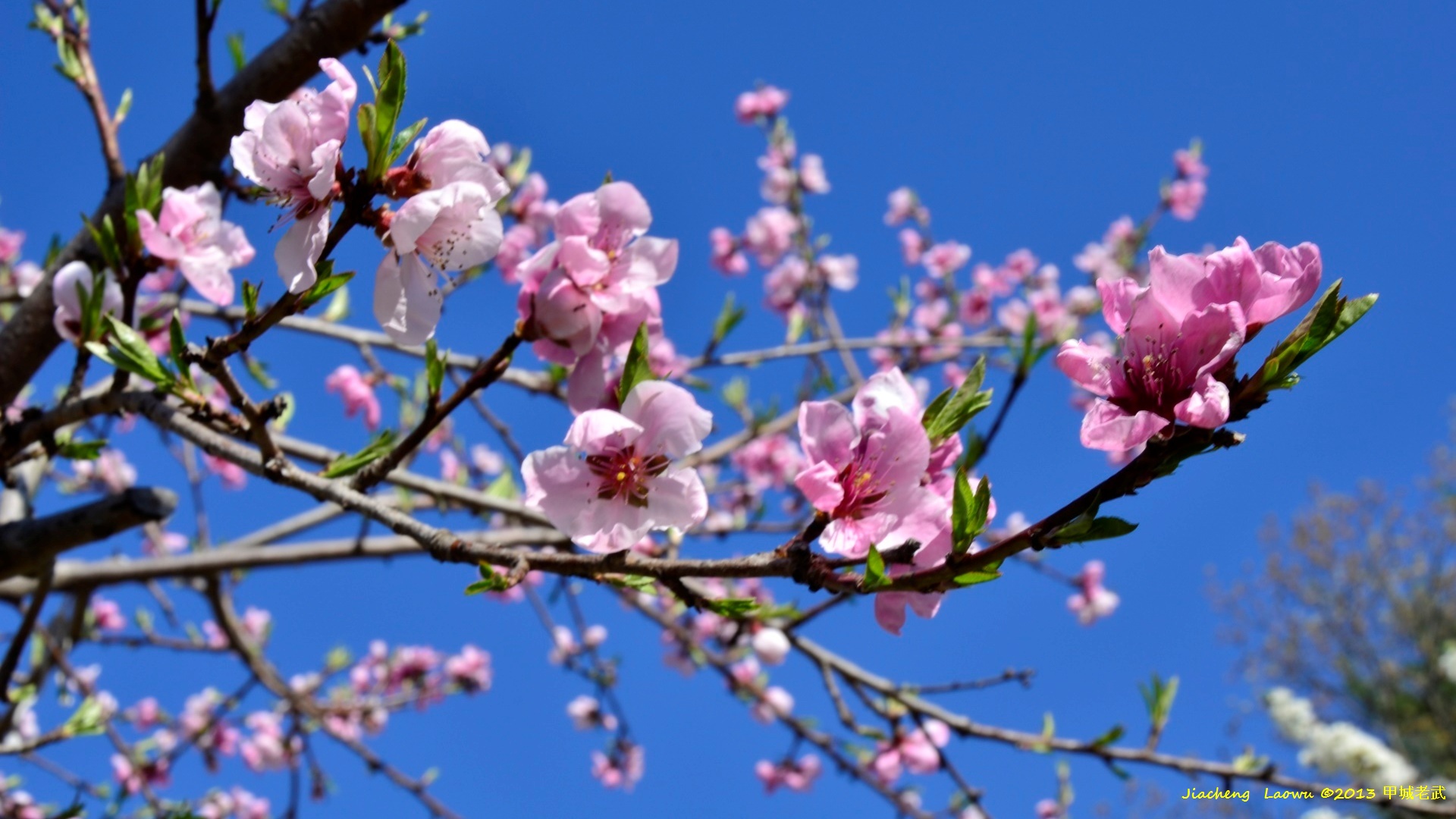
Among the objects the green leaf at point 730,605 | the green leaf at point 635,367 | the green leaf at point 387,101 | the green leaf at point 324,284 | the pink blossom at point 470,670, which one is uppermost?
the pink blossom at point 470,670

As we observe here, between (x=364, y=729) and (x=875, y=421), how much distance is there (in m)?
5.78

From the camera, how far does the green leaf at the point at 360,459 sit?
1.20 m

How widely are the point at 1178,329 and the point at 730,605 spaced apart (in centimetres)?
53

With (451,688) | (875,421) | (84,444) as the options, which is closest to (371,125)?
(875,421)

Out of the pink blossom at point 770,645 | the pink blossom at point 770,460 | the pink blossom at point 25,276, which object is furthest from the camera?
the pink blossom at point 770,460

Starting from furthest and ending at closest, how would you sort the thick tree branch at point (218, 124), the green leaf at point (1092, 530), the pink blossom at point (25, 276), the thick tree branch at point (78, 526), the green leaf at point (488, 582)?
the pink blossom at point (25, 276) → the thick tree branch at point (218, 124) → the thick tree branch at point (78, 526) → the green leaf at point (488, 582) → the green leaf at point (1092, 530)

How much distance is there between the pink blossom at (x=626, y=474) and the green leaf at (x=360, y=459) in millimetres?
338

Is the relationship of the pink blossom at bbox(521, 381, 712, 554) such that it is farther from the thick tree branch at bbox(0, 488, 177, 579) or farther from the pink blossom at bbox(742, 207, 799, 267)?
the pink blossom at bbox(742, 207, 799, 267)

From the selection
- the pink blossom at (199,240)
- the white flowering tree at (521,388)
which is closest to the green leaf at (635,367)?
the white flowering tree at (521,388)

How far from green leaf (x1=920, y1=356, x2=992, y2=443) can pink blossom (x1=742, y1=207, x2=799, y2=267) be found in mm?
5026

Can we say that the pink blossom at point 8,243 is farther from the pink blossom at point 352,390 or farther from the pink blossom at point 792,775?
the pink blossom at point 792,775

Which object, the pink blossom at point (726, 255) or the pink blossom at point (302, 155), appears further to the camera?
the pink blossom at point (726, 255)

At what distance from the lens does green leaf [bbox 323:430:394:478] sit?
1.20m

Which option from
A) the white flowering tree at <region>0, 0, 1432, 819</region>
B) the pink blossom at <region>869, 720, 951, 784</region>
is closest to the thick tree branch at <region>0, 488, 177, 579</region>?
the white flowering tree at <region>0, 0, 1432, 819</region>
